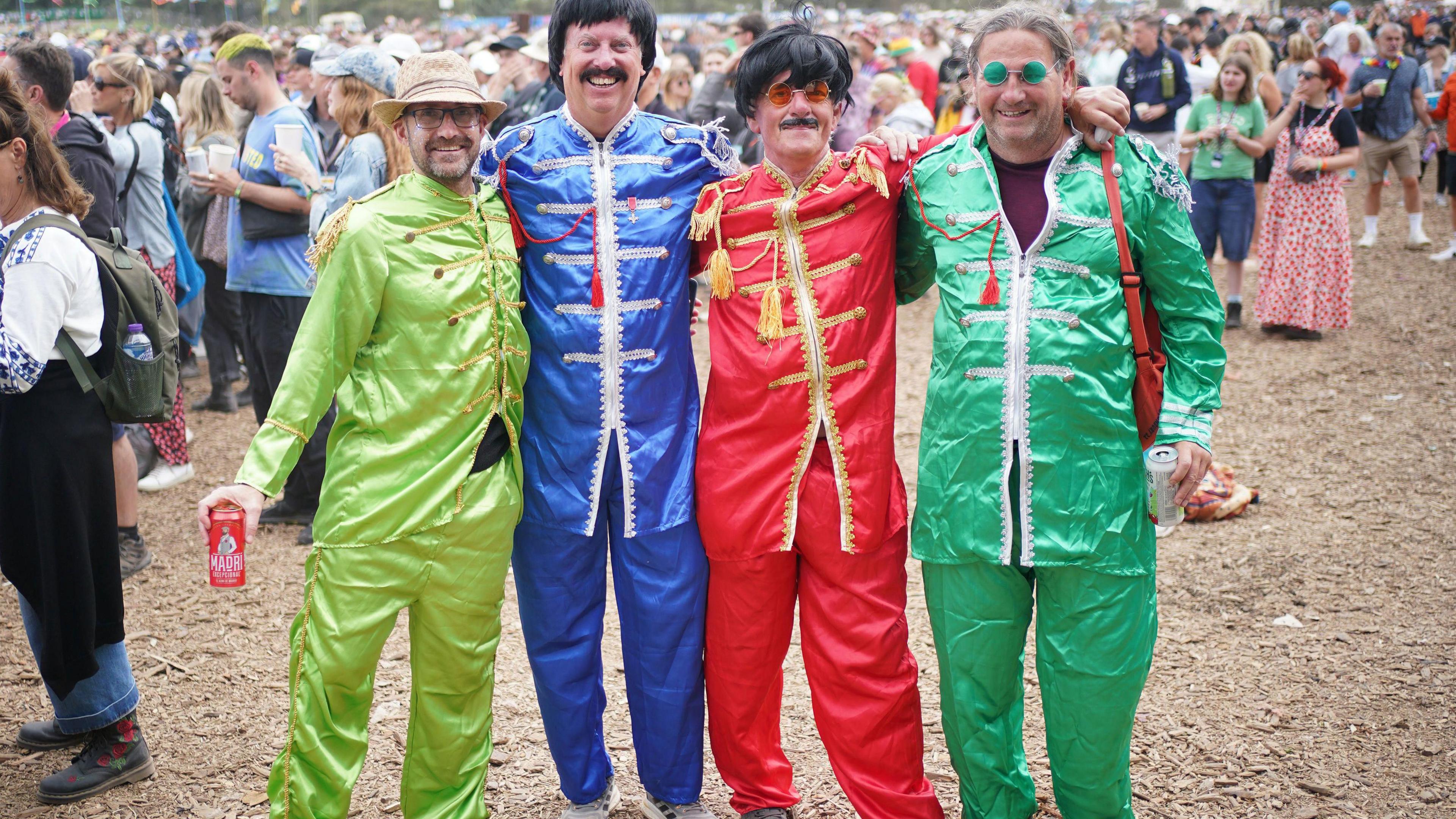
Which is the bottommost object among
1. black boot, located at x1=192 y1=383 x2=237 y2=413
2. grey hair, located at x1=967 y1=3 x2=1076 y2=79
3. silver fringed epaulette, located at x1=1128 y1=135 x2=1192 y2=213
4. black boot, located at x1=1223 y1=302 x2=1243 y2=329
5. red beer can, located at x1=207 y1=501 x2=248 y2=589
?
black boot, located at x1=192 y1=383 x2=237 y2=413

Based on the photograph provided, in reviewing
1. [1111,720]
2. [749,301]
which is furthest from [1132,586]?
[749,301]

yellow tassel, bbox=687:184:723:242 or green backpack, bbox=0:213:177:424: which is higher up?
yellow tassel, bbox=687:184:723:242

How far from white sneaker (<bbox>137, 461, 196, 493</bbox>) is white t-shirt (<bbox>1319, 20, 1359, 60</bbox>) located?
581 inches

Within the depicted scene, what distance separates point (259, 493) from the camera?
2.75 m

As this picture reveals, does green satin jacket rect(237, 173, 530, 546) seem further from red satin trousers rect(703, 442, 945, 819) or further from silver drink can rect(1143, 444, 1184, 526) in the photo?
silver drink can rect(1143, 444, 1184, 526)

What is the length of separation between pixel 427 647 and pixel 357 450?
1.79ft

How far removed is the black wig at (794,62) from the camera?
295 centimetres

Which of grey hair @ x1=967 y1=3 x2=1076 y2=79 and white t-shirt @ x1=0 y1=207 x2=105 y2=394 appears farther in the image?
white t-shirt @ x1=0 y1=207 x2=105 y2=394

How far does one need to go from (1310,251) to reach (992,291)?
720 cm

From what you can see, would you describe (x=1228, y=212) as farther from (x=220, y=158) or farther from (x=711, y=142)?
(x=220, y=158)

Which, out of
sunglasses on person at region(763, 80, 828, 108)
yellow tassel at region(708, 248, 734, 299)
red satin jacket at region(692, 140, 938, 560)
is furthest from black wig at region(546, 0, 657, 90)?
yellow tassel at region(708, 248, 734, 299)

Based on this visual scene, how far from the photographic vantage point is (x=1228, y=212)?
9094 mm

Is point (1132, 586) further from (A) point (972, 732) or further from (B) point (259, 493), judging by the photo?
(B) point (259, 493)

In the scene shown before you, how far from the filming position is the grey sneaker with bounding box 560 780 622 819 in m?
3.38
